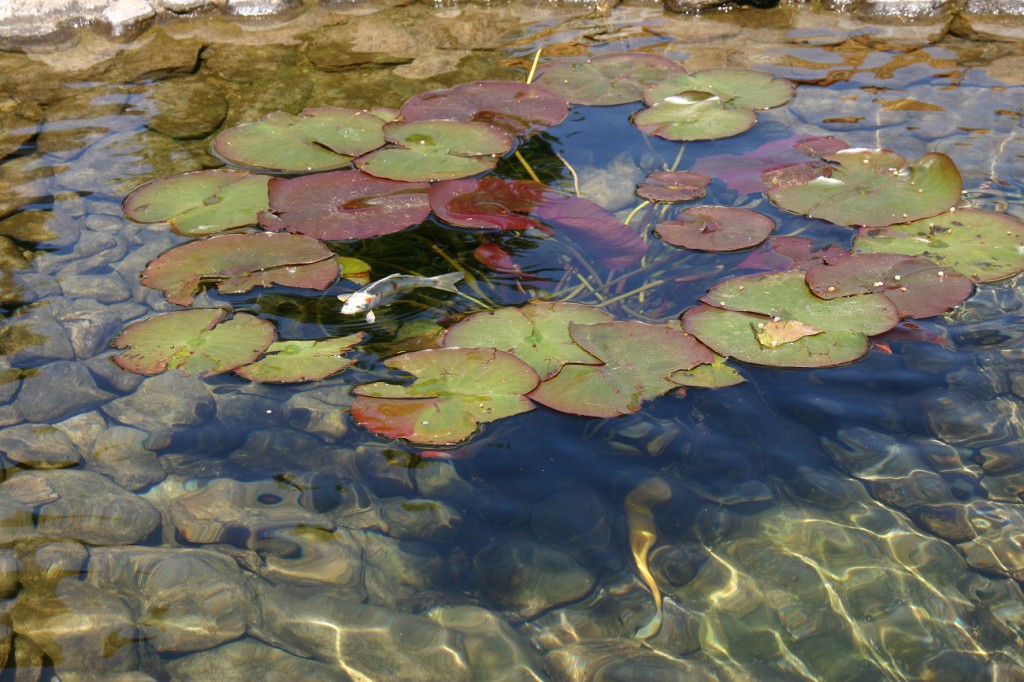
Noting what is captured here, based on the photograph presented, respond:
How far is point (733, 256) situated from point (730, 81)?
1287 millimetres

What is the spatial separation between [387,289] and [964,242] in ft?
6.27

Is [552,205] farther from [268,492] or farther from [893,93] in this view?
[893,93]

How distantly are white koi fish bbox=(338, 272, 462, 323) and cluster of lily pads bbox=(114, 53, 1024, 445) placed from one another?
114mm

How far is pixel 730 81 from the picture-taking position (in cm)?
391

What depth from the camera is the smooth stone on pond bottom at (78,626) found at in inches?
73.4

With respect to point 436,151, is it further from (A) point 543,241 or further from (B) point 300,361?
(B) point 300,361

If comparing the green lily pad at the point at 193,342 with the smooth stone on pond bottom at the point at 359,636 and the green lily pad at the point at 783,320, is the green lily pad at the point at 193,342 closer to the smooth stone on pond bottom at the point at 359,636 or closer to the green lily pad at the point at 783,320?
the smooth stone on pond bottom at the point at 359,636

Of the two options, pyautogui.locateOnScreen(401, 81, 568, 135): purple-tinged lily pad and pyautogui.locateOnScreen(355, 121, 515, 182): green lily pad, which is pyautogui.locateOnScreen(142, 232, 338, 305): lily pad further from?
pyautogui.locateOnScreen(401, 81, 568, 135): purple-tinged lily pad

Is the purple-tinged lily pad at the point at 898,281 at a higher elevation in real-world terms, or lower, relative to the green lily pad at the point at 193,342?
lower

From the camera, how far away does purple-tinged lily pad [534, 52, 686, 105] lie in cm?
386

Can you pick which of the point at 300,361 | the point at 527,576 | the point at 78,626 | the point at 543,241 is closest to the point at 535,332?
the point at 543,241

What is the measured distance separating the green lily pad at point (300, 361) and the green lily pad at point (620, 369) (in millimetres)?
605

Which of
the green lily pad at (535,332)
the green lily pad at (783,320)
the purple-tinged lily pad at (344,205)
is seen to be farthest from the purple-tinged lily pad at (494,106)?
the green lily pad at (783,320)

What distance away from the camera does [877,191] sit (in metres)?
3.17
